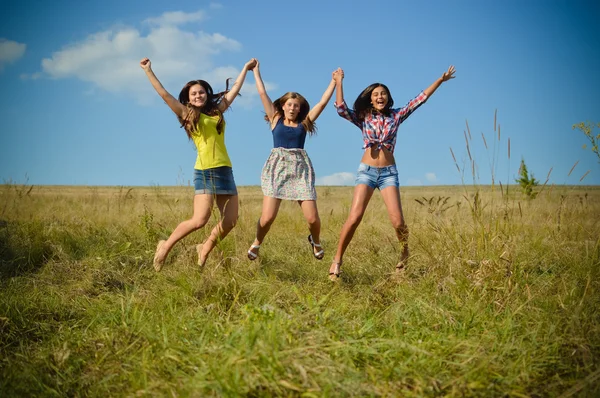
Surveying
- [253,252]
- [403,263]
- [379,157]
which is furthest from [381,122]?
[253,252]

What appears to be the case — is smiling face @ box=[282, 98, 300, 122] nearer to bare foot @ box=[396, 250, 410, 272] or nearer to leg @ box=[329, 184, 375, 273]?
leg @ box=[329, 184, 375, 273]

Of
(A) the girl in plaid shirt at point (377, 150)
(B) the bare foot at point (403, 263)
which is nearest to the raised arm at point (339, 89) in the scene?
(A) the girl in plaid shirt at point (377, 150)

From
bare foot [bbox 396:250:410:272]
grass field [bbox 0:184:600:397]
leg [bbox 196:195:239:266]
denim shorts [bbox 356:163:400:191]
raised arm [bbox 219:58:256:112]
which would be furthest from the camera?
raised arm [bbox 219:58:256:112]

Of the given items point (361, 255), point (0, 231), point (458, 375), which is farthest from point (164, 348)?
point (0, 231)

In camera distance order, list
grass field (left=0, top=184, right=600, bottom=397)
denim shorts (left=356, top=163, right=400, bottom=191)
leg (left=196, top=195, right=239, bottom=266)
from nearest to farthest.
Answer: grass field (left=0, top=184, right=600, bottom=397), leg (left=196, top=195, right=239, bottom=266), denim shorts (left=356, top=163, right=400, bottom=191)

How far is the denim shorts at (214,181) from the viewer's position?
4.64 m

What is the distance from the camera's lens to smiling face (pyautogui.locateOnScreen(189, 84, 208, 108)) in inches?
189

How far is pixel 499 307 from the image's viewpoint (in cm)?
330

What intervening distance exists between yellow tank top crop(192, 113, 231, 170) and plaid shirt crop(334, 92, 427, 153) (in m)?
1.34

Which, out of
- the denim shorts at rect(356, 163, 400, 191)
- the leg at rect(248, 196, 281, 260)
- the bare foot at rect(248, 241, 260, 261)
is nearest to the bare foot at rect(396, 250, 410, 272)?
the denim shorts at rect(356, 163, 400, 191)

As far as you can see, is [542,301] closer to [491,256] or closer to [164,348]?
[491,256]

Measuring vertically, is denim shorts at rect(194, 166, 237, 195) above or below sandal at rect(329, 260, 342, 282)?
above

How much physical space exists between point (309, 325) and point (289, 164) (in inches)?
96.1

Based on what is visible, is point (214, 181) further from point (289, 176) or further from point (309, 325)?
point (309, 325)
